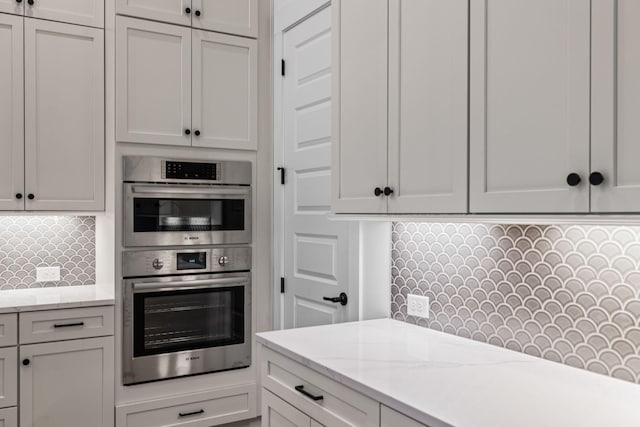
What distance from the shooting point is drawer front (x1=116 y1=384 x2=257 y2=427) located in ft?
10.0

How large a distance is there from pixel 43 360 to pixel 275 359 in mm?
1413

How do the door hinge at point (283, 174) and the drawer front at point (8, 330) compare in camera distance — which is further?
the door hinge at point (283, 174)

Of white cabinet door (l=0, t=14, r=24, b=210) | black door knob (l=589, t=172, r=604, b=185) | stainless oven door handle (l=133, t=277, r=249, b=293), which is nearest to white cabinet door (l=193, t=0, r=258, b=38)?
white cabinet door (l=0, t=14, r=24, b=210)

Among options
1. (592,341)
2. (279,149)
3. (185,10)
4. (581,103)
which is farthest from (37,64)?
(592,341)

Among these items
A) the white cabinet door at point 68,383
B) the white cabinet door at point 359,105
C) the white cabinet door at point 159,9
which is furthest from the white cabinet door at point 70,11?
the white cabinet door at point 68,383

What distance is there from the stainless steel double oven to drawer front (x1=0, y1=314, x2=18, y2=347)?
1.78 ft

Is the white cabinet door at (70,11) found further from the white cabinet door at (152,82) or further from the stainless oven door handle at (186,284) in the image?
the stainless oven door handle at (186,284)

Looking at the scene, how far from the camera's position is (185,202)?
127 inches

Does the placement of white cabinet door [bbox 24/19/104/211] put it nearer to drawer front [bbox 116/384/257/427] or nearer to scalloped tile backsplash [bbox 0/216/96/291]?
scalloped tile backsplash [bbox 0/216/96/291]

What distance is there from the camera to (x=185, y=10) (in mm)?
3213

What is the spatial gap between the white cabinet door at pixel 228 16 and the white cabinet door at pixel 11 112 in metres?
0.97

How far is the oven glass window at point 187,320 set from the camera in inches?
122

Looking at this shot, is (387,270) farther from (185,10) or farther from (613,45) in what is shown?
(185,10)

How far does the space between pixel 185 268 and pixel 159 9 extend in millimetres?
1516
